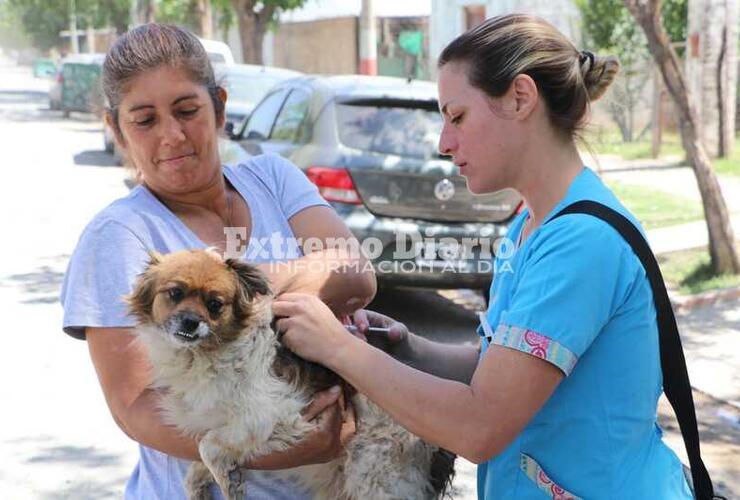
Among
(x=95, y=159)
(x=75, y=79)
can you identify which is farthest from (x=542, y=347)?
(x=75, y=79)

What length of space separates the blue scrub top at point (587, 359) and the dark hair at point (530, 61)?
16 centimetres

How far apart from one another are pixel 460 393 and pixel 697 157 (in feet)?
24.7

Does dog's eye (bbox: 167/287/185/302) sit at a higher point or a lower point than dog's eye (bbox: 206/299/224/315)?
higher

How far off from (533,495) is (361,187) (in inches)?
221

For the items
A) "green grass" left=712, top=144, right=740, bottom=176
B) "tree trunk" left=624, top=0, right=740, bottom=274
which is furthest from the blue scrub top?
"green grass" left=712, top=144, right=740, bottom=176

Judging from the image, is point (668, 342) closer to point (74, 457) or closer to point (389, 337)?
point (389, 337)

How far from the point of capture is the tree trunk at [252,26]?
2400cm

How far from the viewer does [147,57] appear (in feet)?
6.90

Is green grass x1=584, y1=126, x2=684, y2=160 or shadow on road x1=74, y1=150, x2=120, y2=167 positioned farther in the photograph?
shadow on road x1=74, y1=150, x2=120, y2=167

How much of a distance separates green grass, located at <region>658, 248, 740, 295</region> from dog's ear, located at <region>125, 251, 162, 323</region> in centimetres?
684

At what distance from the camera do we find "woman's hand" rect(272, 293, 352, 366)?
1859 mm

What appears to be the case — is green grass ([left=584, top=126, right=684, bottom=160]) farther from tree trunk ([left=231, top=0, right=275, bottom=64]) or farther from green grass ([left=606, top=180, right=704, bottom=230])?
tree trunk ([left=231, top=0, right=275, bottom=64])

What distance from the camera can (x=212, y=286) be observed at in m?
2.08

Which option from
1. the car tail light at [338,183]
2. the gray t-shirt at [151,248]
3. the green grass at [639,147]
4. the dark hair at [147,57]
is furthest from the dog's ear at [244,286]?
the green grass at [639,147]
